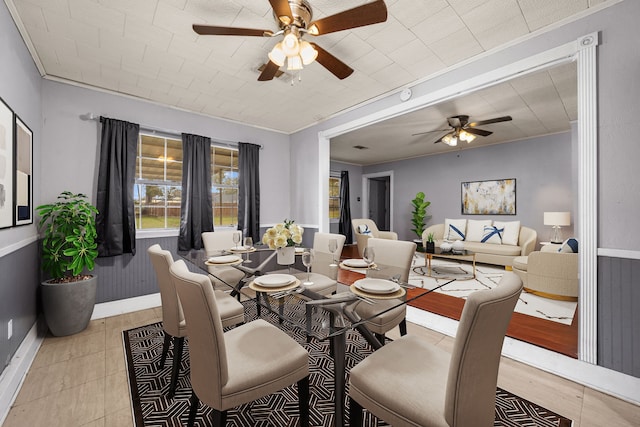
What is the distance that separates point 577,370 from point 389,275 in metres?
1.52

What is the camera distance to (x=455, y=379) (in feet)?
2.93

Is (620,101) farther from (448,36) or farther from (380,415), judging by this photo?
(380,415)

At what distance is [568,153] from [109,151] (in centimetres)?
734

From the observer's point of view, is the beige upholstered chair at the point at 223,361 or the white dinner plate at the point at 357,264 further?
the white dinner plate at the point at 357,264

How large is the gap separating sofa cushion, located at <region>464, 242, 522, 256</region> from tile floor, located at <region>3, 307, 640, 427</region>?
341 centimetres

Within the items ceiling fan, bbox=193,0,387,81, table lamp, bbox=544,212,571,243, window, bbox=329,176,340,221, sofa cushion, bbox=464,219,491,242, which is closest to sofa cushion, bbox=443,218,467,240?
sofa cushion, bbox=464,219,491,242

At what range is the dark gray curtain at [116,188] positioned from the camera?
305 centimetres

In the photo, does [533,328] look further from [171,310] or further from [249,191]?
[249,191]

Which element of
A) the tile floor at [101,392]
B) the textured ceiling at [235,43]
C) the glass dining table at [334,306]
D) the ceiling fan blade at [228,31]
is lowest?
the tile floor at [101,392]

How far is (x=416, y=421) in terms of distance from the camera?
973 millimetres

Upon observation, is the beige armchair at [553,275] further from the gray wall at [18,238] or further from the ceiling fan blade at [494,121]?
the gray wall at [18,238]

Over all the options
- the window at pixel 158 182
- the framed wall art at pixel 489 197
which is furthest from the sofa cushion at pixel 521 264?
the window at pixel 158 182

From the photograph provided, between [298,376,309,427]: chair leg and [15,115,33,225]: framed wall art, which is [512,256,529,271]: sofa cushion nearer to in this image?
[298,376,309,427]: chair leg

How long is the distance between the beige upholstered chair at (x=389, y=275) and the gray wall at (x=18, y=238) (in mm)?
2334
